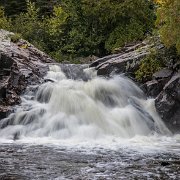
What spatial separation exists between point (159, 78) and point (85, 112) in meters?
3.37

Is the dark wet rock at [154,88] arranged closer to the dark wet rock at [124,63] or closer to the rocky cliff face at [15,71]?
the dark wet rock at [124,63]

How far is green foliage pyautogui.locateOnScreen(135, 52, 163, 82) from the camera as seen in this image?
16062 millimetres

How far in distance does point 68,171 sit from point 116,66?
968 centimetres

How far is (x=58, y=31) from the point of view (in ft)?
86.8

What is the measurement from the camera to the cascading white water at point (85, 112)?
13.1 m

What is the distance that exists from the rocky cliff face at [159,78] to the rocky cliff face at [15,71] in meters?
2.67

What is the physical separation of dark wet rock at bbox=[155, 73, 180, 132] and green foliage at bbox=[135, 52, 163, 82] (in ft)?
4.94

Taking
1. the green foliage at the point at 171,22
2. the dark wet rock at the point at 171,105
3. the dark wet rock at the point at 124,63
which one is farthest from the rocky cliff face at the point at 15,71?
→ the green foliage at the point at 171,22

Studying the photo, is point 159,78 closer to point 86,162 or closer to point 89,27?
point 86,162

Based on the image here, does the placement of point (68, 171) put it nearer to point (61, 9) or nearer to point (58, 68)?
point (58, 68)

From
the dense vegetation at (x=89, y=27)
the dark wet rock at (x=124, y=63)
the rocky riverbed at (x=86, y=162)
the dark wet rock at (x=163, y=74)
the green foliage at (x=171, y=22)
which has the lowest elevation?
the rocky riverbed at (x=86, y=162)

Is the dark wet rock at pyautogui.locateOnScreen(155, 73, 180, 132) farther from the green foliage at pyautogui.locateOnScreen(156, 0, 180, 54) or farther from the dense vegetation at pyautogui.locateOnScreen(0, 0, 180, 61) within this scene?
the dense vegetation at pyautogui.locateOnScreen(0, 0, 180, 61)

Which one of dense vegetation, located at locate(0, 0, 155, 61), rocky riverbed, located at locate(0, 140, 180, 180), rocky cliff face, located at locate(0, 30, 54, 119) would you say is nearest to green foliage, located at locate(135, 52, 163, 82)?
rocky cliff face, located at locate(0, 30, 54, 119)

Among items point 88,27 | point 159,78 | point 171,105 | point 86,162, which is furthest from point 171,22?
point 88,27
